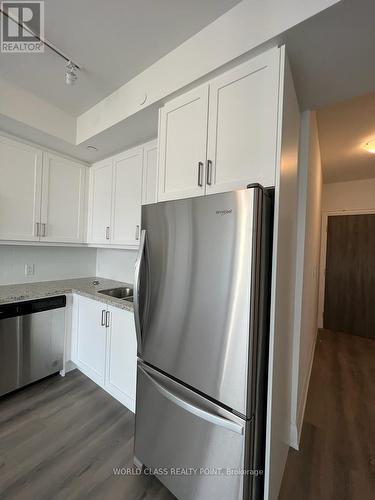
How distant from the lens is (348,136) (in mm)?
2482

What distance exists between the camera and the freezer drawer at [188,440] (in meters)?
0.99

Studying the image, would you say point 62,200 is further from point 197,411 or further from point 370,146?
point 370,146

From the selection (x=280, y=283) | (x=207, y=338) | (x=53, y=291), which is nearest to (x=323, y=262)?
(x=280, y=283)

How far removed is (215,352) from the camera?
41.1 inches

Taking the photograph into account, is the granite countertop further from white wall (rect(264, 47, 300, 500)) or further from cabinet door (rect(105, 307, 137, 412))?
white wall (rect(264, 47, 300, 500))

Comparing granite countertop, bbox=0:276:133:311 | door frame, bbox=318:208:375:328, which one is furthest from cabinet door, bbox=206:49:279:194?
door frame, bbox=318:208:375:328

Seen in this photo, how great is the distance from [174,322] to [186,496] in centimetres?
86

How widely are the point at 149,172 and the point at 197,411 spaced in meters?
1.86

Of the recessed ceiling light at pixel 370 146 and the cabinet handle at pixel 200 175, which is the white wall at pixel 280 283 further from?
the recessed ceiling light at pixel 370 146

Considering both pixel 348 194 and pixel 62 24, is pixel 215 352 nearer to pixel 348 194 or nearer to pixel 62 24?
pixel 62 24

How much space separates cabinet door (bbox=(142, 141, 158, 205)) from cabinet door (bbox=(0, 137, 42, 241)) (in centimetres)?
110

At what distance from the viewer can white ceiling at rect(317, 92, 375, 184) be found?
2002 millimetres

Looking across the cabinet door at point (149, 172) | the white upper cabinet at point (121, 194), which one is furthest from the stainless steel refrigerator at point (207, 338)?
the white upper cabinet at point (121, 194)

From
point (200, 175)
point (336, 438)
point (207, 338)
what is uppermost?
point (200, 175)
